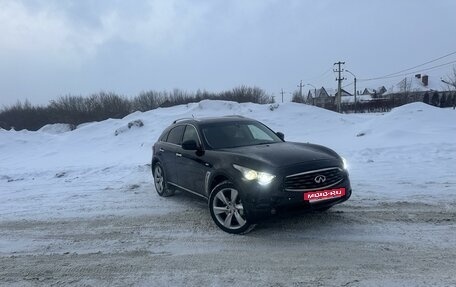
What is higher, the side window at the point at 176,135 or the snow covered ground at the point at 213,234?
the side window at the point at 176,135

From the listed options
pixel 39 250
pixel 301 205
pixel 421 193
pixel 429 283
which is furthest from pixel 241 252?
pixel 421 193

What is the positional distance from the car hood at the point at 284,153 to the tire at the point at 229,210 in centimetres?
52

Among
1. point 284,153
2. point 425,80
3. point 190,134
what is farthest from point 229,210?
point 425,80

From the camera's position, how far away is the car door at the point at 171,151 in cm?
768

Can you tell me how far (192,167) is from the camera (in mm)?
6914

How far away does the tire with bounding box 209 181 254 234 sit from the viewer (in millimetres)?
5699

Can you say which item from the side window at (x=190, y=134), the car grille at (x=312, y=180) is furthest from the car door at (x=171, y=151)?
the car grille at (x=312, y=180)

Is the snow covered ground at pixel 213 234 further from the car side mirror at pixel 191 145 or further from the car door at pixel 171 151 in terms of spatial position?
the car side mirror at pixel 191 145

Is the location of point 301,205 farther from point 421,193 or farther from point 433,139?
point 433,139

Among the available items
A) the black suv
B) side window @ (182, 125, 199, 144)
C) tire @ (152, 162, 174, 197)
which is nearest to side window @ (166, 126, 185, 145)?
side window @ (182, 125, 199, 144)

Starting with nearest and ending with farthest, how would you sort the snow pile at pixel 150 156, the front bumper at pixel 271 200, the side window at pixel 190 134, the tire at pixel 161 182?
the front bumper at pixel 271 200, the side window at pixel 190 134, the snow pile at pixel 150 156, the tire at pixel 161 182

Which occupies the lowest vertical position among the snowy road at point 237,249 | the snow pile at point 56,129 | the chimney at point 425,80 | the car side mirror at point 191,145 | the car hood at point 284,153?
the snowy road at point 237,249

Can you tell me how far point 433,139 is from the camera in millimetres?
14492

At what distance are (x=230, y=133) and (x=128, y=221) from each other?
7.18 feet
